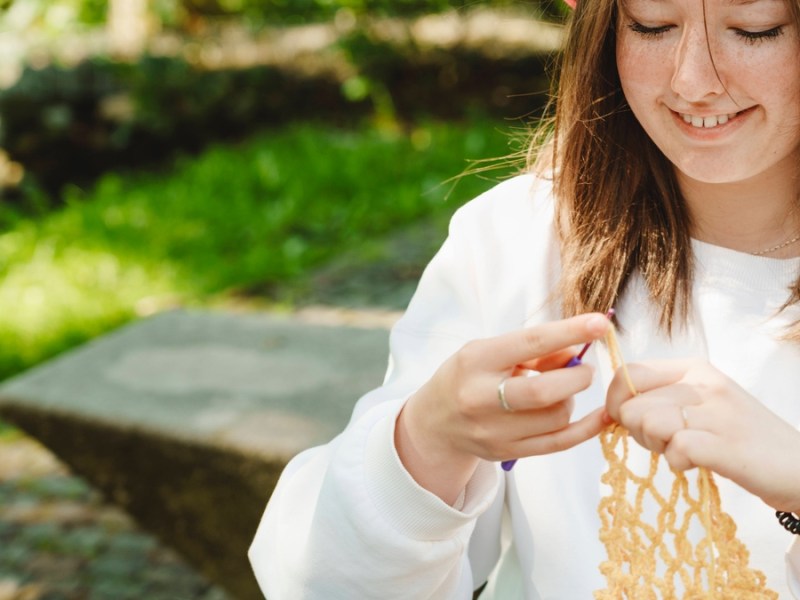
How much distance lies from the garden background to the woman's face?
657 millimetres

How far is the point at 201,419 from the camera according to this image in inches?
104

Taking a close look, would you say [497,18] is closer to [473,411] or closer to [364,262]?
[364,262]

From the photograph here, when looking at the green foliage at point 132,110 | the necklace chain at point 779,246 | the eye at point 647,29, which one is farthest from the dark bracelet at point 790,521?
the green foliage at point 132,110

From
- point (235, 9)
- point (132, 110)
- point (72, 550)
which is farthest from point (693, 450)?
point (235, 9)

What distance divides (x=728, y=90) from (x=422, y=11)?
710 centimetres

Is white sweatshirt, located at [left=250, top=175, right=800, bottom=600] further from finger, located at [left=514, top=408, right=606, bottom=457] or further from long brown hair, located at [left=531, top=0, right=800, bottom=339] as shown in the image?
finger, located at [left=514, top=408, right=606, bottom=457]

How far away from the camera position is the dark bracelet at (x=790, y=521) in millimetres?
1240

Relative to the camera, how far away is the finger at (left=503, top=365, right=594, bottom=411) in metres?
1.11

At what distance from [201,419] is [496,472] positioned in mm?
1445

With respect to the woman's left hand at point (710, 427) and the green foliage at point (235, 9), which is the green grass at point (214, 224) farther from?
the woman's left hand at point (710, 427)

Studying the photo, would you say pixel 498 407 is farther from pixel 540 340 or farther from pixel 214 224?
pixel 214 224

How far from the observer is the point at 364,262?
5.46 m

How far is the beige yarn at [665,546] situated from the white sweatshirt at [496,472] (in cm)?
12

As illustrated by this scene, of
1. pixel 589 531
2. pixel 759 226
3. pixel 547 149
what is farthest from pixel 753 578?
pixel 547 149
